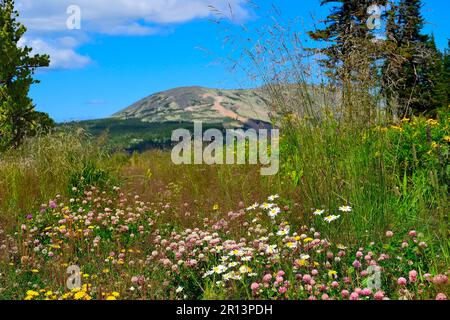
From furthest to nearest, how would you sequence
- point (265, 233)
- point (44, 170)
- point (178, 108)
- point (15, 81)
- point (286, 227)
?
point (178, 108)
point (15, 81)
point (44, 170)
point (265, 233)
point (286, 227)

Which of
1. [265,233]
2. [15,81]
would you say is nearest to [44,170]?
[265,233]

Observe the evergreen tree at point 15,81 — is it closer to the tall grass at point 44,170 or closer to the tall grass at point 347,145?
the tall grass at point 44,170

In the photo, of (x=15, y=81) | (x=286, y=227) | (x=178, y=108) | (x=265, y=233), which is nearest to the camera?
(x=286, y=227)

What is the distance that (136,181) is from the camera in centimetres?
815

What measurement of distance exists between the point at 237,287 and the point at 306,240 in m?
0.66

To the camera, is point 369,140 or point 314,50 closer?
point 369,140

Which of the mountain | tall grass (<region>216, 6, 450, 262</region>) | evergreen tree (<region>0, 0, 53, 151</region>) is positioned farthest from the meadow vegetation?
the mountain

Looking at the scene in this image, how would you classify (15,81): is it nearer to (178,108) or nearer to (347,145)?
(347,145)

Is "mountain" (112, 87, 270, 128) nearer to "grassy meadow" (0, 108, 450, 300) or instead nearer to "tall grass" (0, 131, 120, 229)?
"tall grass" (0, 131, 120, 229)

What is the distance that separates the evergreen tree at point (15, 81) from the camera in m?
18.4

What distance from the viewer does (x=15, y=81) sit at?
63.6 ft
